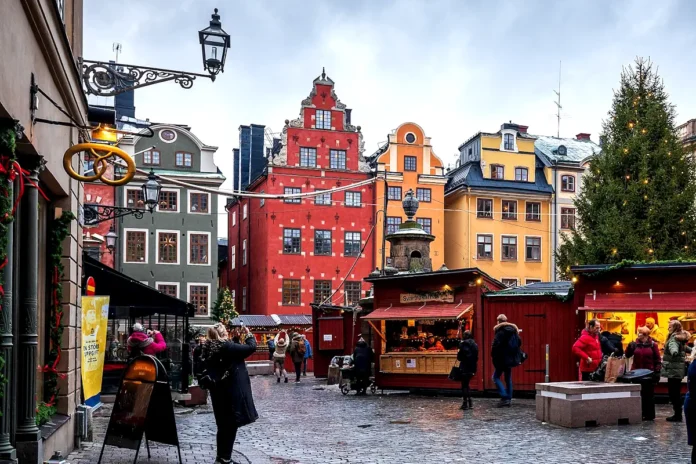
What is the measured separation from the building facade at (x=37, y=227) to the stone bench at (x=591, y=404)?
7269 millimetres

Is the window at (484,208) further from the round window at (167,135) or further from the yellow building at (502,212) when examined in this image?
the round window at (167,135)

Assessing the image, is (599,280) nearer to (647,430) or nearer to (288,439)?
(647,430)

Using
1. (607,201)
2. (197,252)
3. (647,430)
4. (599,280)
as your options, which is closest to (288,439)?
(647,430)

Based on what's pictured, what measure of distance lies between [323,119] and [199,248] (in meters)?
10.0

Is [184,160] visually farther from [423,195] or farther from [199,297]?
[423,195]

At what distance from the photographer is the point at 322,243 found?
159 feet

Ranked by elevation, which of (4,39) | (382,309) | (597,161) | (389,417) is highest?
(597,161)

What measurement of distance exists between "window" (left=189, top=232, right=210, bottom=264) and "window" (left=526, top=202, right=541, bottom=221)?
63.7ft

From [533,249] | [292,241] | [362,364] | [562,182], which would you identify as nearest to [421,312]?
[362,364]

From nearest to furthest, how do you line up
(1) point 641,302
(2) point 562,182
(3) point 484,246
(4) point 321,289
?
(1) point 641,302 → (4) point 321,289 → (3) point 484,246 → (2) point 562,182

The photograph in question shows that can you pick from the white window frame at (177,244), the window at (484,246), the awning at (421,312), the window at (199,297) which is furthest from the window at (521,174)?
the awning at (421,312)

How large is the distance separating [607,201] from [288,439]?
23.8 meters

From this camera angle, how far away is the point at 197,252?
46.8m

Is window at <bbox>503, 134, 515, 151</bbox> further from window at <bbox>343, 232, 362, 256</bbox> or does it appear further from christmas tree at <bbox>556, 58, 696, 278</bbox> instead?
christmas tree at <bbox>556, 58, 696, 278</bbox>
